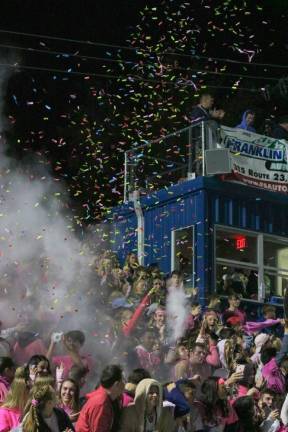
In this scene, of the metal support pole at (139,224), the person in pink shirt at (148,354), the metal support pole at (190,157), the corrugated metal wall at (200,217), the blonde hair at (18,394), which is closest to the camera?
the blonde hair at (18,394)

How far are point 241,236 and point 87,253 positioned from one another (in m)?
3.80

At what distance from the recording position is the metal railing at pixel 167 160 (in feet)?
72.5

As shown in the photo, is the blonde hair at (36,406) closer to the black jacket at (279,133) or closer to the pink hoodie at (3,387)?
the pink hoodie at (3,387)

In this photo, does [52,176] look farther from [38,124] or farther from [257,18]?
[257,18]

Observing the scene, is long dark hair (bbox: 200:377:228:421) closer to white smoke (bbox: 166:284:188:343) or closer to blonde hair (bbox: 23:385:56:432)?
blonde hair (bbox: 23:385:56:432)

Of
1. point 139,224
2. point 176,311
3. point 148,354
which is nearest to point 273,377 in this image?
point 148,354

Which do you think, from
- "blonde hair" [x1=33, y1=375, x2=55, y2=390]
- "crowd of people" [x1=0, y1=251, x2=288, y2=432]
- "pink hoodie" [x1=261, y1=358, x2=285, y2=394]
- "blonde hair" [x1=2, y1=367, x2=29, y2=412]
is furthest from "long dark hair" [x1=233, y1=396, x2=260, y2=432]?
"blonde hair" [x1=33, y1=375, x2=55, y2=390]

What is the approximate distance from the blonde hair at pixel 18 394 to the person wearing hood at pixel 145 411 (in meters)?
0.94

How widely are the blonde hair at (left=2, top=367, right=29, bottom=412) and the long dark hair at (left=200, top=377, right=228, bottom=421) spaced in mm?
2596

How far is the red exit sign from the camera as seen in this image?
22516 mm

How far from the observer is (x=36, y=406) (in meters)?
10.2

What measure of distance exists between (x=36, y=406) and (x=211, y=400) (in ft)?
10.6

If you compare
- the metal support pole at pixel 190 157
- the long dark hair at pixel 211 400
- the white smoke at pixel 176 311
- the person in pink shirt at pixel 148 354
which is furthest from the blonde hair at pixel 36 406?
the metal support pole at pixel 190 157

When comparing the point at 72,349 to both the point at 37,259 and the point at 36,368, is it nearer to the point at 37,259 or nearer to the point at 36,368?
the point at 36,368
